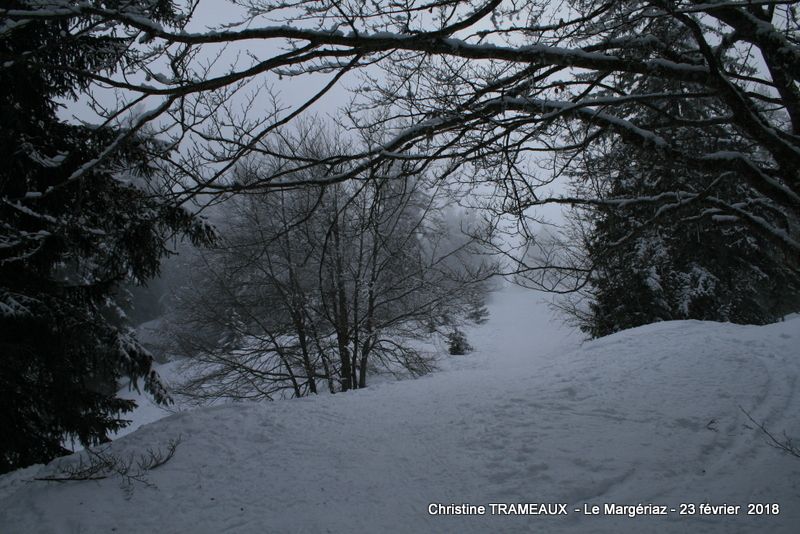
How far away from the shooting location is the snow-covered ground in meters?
2.69

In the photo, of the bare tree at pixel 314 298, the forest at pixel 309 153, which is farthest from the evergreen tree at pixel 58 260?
the bare tree at pixel 314 298

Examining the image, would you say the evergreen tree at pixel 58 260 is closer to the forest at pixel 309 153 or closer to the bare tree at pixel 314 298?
the forest at pixel 309 153

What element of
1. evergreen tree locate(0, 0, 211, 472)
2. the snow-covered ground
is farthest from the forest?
the snow-covered ground

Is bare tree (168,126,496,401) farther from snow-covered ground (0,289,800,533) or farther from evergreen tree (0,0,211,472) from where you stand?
evergreen tree (0,0,211,472)

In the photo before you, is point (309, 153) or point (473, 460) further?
point (309, 153)

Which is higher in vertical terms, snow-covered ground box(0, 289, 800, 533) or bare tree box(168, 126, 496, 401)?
bare tree box(168, 126, 496, 401)

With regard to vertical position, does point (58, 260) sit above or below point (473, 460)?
above

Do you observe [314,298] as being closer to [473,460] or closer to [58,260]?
[58,260]

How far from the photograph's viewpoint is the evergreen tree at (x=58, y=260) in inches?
143

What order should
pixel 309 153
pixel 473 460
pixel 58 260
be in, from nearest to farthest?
1. pixel 473 460
2. pixel 58 260
3. pixel 309 153

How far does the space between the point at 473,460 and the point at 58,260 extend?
5.17m

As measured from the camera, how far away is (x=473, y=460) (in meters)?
3.47

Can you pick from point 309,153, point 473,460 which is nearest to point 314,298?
point 309,153

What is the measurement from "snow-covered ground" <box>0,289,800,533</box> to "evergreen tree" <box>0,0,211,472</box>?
1063 millimetres
